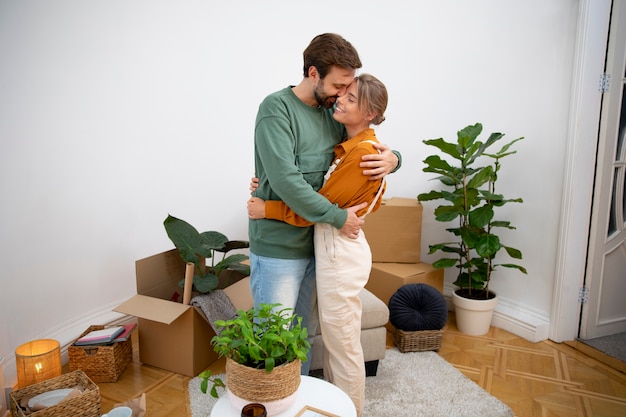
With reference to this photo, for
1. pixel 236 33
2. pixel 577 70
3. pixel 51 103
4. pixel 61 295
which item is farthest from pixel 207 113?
pixel 577 70

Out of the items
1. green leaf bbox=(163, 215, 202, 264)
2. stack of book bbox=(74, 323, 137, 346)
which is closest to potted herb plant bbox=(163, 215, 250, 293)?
green leaf bbox=(163, 215, 202, 264)

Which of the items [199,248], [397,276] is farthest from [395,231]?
[199,248]

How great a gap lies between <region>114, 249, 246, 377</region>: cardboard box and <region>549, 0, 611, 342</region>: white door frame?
7.06 ft

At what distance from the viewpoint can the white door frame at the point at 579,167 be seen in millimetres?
2566

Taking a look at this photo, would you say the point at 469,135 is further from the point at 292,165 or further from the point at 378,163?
the point at 292,165

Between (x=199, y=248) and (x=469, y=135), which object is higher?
(x=469, y=135)

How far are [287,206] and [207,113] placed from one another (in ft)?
5.77

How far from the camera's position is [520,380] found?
2348 millimetres

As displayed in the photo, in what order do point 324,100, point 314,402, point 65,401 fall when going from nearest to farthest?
point 314,402
point 324,100
point 65,401

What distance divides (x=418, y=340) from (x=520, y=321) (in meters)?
0.77

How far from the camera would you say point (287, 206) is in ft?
5.06

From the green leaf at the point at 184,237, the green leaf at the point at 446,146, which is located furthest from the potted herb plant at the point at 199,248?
the green leaf at the point at 446,146

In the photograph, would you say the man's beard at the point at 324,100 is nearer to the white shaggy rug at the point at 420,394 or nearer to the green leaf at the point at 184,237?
the green leaf at the point at 184,237

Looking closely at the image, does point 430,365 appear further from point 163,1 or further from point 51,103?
point 163,1
